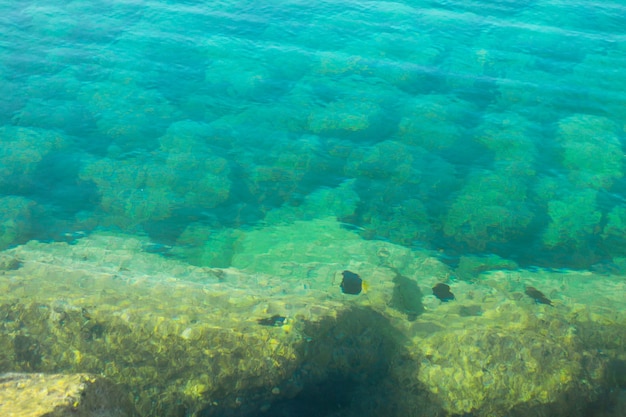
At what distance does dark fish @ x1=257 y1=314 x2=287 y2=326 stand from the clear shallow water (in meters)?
2.07

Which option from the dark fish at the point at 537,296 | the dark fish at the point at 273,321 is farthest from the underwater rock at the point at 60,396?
the dark fish at the point at 537,296

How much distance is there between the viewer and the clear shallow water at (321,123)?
24.3ft

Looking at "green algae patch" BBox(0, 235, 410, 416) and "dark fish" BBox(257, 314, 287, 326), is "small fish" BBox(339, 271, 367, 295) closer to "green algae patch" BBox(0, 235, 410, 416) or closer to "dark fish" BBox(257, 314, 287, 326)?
"green algae patch" BBox(0, 235, 410, 416)

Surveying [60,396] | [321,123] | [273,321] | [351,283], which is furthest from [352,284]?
[321,123]

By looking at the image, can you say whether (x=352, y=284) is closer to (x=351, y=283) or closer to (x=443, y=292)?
(x=351, y=283)

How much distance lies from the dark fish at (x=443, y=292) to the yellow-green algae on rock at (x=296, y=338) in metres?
0.08

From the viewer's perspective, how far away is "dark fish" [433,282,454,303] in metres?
6.11

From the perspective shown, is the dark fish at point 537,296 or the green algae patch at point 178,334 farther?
the dark fish at point 537,296

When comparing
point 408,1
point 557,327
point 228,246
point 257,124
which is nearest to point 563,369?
point 557,327

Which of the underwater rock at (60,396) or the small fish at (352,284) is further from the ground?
the underwater rock at (60,396)

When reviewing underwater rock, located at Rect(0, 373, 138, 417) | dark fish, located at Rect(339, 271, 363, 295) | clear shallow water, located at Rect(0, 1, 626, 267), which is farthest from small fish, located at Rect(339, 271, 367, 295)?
underwater rock, located at Rect(0, 373, 138, 417)

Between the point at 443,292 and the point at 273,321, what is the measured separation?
7.57 feet

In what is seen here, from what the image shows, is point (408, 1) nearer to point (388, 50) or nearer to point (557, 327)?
point (388, 50)

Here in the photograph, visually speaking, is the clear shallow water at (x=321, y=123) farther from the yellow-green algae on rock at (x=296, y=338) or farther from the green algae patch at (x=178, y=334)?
the green algae patch at (x=178, y=334)
